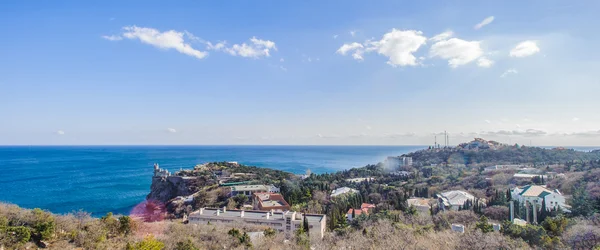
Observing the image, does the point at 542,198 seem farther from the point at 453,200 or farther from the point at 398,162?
the point at 398,162

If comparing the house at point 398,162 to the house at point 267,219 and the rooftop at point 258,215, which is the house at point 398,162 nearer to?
the rooftop at point 258,215

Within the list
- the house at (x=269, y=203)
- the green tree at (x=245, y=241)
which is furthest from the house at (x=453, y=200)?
the green tree at (x=245, y=241)

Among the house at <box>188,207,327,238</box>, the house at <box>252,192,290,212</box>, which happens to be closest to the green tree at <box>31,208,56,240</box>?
the house at <box>188,207,327,238</box>

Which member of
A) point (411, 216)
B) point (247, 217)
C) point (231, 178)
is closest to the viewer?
point (411, 216)

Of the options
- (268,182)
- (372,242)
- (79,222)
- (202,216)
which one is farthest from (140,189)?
(372,242)

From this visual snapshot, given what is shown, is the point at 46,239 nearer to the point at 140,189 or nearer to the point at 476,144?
the point at 140,189

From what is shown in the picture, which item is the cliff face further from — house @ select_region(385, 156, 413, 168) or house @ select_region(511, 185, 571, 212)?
house @ select_region(385, 156, 413, 168)
